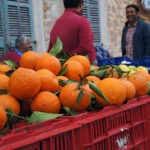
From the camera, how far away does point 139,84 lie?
2551mm

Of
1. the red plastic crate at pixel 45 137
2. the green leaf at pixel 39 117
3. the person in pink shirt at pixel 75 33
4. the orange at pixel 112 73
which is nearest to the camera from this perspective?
the red plastic crate at pixel 45 137

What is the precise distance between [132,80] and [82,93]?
1.86ft

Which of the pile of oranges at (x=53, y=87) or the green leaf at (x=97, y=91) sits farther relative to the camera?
the green leaf at (x=97, y=91)

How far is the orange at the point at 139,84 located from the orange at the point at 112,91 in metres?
0.24

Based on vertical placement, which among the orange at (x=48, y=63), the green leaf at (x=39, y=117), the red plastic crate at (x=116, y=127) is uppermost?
the orange at (x=48, y=63)

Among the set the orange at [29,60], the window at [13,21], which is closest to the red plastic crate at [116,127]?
the orange at [29,60]

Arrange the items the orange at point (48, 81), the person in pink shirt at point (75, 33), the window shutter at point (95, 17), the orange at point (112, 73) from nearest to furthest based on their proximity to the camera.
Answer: the orange at point (48, 81)
the orange at point (112, 73)
the person in pink shirt at point (75, 33)
the window shutter at point (95, 17)

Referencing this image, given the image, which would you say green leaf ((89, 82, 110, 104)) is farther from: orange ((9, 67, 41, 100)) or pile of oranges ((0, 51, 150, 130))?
orange ((9, 67, 41, 100))

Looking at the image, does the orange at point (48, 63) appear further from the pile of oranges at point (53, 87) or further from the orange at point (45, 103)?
the orange at point (45, 103)

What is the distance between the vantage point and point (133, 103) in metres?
2.32

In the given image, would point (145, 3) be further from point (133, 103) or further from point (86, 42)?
point (133, 103)

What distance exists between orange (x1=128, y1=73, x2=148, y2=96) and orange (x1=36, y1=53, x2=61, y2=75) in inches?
18.4

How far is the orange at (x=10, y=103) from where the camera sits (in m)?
1.99

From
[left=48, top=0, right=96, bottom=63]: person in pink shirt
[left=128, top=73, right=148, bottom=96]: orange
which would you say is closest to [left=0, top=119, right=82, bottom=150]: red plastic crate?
[left=128, top=73, right=148, bottom=96]: orange
